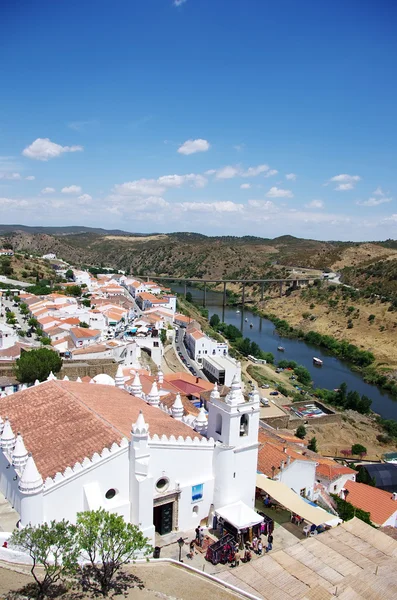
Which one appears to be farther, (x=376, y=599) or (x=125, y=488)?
(x=125, y=488)

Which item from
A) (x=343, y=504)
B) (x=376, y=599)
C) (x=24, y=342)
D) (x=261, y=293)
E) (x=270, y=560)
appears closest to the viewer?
(x=376, y=599)

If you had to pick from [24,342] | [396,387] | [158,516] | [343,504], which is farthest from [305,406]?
[158,516]

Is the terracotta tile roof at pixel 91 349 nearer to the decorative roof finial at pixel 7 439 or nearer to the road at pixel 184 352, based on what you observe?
the road at pixel 184 352

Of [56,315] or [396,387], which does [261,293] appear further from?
[56,315]

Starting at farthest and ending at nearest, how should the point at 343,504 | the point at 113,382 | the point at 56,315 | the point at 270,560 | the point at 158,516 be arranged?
the point at 56,315 < the point at 113,382 < the point at 343,504 < the point at 158,516 < the point at 270,560

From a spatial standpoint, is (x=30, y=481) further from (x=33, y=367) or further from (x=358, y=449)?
(x=358, y=449)

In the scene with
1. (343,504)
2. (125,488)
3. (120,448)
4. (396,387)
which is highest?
(120,448)

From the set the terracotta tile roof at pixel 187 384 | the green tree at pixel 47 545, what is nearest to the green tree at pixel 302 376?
the terracotta tile roof at pixel 187 384

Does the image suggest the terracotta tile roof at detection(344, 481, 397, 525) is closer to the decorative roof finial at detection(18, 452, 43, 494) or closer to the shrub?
the shrub
